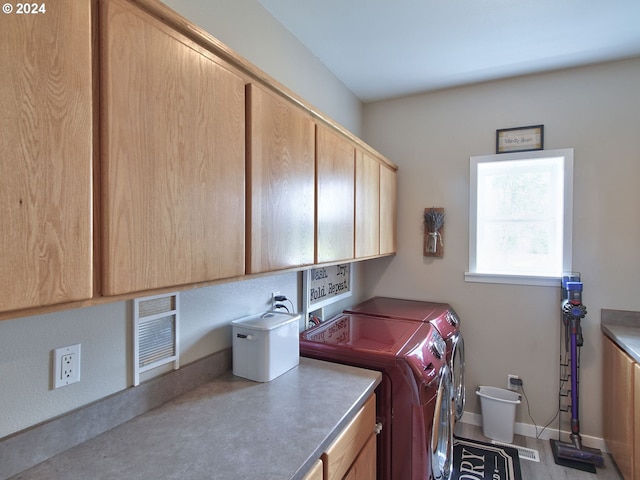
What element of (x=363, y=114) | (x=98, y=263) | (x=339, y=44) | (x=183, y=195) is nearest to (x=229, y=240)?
(x=183, y=195)

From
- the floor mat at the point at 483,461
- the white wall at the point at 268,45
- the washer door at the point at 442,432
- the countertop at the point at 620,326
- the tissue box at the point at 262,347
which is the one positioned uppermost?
the white wall at the point at 268,45

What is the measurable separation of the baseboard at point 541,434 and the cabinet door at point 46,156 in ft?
9.78

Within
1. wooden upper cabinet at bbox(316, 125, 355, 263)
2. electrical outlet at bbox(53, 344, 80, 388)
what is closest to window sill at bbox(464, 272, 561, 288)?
wooden upper cabinet at bbox(316, 125, 355, 263)

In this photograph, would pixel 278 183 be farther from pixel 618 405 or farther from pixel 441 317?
pixel 618 405

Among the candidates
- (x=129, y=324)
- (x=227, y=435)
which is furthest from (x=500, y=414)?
(x=129, y=324)

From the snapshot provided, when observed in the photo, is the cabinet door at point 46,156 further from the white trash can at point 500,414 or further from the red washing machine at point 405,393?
the white trash can at point 500,414

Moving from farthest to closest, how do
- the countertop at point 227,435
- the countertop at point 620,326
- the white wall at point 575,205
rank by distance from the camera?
the white wall at point 575,205 → the countertop at point 620,326 → the countertop at point 227,435

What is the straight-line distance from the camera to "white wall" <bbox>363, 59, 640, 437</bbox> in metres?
2.38

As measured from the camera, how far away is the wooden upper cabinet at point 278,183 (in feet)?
3.96

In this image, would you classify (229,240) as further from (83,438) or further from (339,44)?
(339,44)

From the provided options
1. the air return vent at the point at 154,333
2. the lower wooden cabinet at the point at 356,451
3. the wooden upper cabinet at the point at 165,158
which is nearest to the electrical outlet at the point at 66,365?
the air return vent at the point at 154,333

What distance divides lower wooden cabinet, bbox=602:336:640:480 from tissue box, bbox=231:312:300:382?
189 centimetres

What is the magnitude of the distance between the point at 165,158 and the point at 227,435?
86cm

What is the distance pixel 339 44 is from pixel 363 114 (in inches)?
41.5
